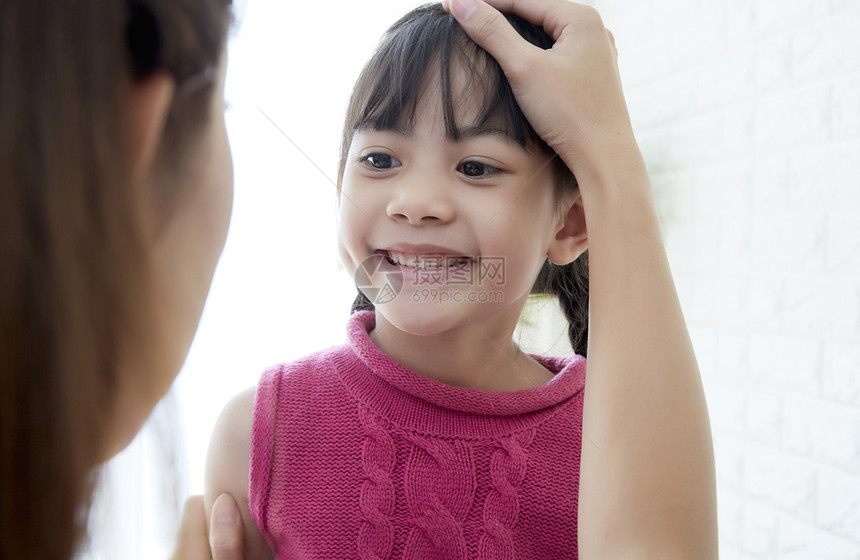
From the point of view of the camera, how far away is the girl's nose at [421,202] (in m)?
0.64

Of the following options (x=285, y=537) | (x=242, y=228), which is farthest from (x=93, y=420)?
(x=242, y=228)

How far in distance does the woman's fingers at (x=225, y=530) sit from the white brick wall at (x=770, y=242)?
0.99 metres

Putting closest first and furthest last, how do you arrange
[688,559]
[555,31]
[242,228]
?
1. [688,559]
2. [555,31]
3. [242,228]

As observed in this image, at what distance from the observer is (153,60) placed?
0.32 m

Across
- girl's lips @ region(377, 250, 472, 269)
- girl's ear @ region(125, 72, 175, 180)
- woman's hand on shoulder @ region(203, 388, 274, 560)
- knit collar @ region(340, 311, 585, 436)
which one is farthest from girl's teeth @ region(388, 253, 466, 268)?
girl's ear @ region(125, 72, 175, 180)

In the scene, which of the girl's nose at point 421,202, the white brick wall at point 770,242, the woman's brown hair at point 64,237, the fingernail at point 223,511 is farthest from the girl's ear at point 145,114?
the white brick wall at point 770,242

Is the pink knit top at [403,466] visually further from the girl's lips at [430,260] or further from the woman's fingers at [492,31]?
the woman's fingers at [492,31]

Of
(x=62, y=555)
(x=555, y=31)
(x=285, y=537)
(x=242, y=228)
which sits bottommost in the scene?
(x=285, y=537)

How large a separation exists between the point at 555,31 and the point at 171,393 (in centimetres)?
46

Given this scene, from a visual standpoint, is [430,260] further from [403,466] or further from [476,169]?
[403,466]

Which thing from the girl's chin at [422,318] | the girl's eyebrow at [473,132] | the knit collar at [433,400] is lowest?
the knit collar at [433,400]

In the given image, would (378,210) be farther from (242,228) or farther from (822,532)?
(822,532)

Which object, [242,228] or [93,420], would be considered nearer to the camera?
[93,420]

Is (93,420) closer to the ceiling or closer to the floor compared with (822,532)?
closer to the ceiling
